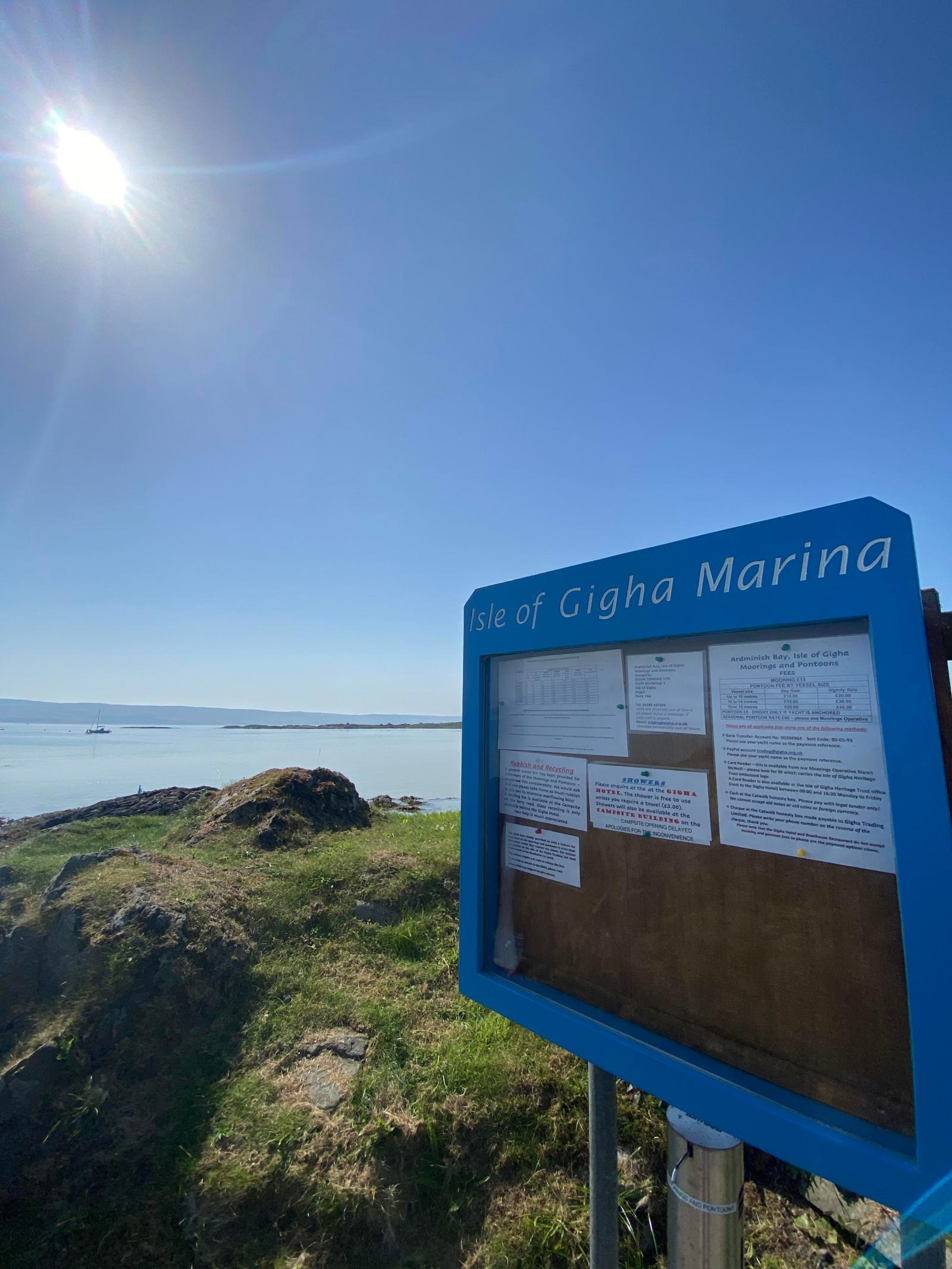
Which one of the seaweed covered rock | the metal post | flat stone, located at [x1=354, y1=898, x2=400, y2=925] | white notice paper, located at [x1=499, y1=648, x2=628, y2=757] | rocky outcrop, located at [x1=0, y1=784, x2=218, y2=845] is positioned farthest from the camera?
rocky outcrop, located at [x1=0, y1=784, x2=218, y2=845]

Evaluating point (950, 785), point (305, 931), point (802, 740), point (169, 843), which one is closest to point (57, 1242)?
point (305, 931)

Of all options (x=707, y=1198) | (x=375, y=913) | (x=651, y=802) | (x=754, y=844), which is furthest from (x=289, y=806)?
(x=754, y=844)

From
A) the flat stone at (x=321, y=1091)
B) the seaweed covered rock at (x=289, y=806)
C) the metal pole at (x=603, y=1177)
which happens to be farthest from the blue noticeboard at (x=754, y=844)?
the seaweed covered rock at (x=289, y=806)

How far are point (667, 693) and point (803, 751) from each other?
0.38 meters

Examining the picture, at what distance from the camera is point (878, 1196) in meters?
1.16

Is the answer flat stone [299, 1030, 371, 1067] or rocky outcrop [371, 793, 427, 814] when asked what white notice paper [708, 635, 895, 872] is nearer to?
flat stone [299, 1030, 371, 1067]

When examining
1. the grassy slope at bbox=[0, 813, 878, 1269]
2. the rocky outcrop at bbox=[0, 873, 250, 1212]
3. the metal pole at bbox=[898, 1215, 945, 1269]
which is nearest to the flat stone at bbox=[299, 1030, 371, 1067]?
the grassy slope at bbox=[0, 813, 878, 1269]

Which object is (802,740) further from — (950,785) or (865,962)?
(865,962)

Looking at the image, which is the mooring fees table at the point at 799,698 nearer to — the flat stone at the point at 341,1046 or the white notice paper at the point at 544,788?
the white notice paper at the point at 544,788

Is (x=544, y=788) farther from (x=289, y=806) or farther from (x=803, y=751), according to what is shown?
(x=289, y=806)

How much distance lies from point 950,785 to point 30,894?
6286 mm

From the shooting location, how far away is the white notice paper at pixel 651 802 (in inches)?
62.2

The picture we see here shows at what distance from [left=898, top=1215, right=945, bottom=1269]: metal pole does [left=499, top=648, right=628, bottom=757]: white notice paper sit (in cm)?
111

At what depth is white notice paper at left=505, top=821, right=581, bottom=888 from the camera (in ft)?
6.26
